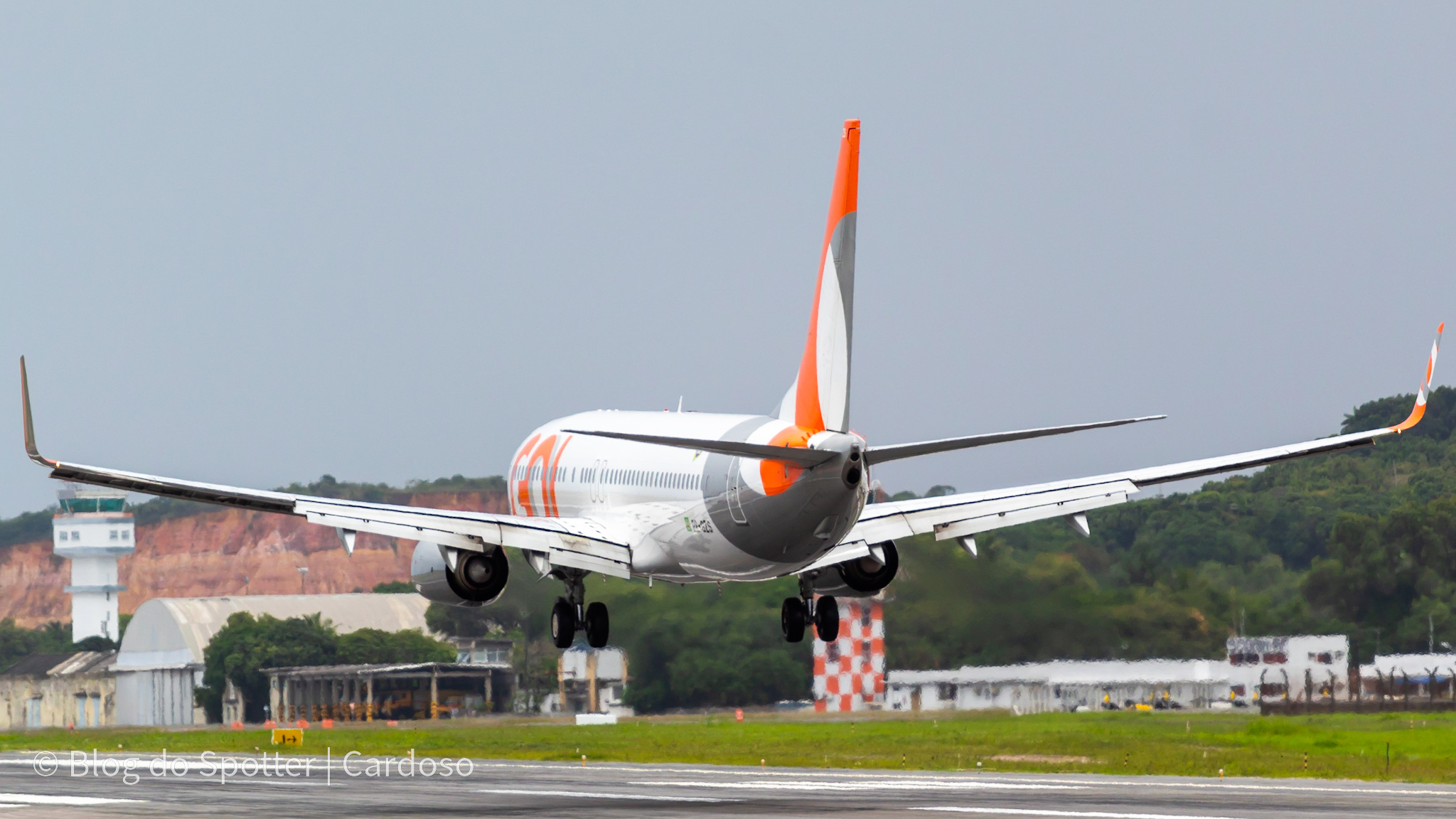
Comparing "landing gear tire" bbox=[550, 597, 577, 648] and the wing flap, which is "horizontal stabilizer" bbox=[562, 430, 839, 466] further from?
"landing gear tire" bbox=[550, 597, 577, 648]

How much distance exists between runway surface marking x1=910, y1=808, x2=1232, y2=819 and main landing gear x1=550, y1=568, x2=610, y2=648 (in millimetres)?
8580

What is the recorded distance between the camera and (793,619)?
4769 cm

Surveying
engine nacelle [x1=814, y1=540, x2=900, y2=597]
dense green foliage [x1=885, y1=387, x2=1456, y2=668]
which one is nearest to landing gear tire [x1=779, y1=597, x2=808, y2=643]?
engine nacelle [x1=814, y1=540, x2=900, y2=597]

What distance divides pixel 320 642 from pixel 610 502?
81.3 meters

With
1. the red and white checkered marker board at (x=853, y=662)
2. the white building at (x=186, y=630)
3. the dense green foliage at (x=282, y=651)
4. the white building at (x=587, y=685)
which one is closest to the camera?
the red and white checkered marker board at (x=853, y=662)

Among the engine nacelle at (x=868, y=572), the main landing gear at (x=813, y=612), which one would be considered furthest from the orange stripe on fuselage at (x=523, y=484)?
the engine nacelle at (x=868, y=572)

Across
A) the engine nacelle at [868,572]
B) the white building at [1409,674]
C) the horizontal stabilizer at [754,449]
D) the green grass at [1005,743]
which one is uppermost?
the horizontal stabilizer at [754,449]

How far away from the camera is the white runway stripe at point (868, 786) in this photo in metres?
55.5

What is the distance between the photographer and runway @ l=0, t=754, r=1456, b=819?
4566 cm

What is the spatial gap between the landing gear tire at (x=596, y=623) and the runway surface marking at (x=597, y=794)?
5306mm

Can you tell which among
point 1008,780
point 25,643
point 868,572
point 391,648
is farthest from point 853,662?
point 25,643

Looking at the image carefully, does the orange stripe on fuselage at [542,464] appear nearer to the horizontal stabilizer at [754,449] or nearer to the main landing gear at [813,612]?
the main landing gear at [813,612]

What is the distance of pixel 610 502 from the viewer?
49250 millimetres

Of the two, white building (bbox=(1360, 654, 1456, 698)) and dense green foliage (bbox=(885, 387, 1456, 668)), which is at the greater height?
dense green foliage (bbox=(885, 387, 1456, 668))
